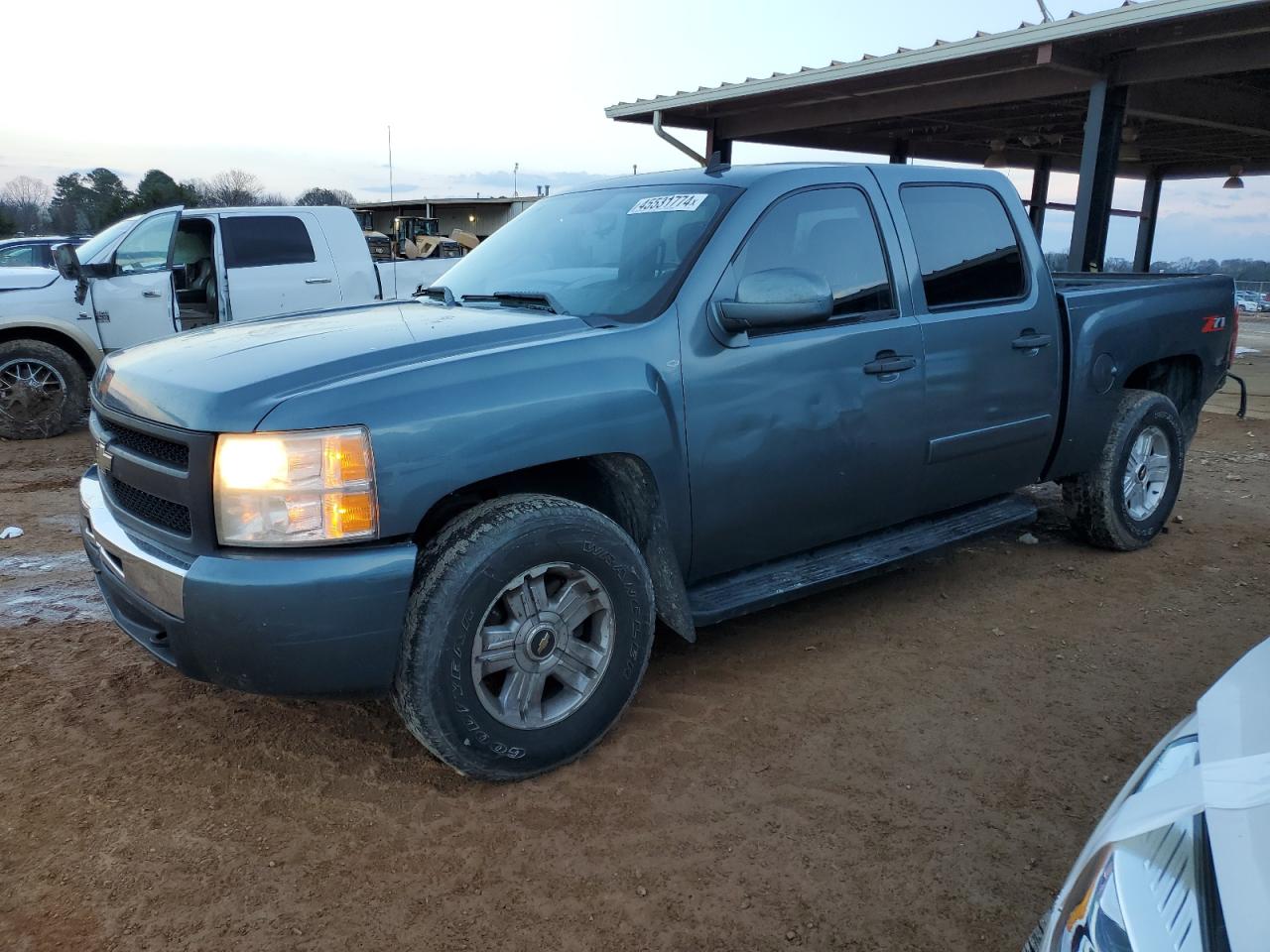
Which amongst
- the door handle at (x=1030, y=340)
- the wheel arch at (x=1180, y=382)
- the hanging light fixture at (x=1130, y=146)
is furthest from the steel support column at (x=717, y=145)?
the door handle at (x=1030, y=340)

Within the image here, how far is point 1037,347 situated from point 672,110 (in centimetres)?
1091

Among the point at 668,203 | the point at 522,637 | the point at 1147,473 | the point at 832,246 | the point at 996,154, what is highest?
the point at 996,154

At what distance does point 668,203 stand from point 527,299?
656 mm

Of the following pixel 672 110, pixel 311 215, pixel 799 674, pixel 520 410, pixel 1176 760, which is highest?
pixel 672 110

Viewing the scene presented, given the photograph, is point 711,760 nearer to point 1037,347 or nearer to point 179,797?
point 179,797

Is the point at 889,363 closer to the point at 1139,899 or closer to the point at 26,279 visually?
the point at 1139,899

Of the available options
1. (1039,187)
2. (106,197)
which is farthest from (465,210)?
(1039,187)

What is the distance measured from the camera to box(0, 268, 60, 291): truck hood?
26.1ft

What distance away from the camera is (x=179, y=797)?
2.79 metres

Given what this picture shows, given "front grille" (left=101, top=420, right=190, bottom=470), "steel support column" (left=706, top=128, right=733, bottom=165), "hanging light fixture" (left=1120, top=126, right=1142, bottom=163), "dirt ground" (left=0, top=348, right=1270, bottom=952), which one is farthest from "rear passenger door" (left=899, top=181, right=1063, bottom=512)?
"hanging light fixture" (left=1120, top=126, right=1142, bottom=163)

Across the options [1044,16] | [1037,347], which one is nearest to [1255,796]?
[1037,347]

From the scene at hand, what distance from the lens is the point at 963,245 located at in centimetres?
410

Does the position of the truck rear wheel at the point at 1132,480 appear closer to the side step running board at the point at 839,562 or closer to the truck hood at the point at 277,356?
the side step running board at the point at 839,562

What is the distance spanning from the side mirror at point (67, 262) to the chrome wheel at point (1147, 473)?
7.96 m
